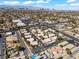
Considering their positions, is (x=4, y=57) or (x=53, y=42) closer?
(x=4, y=57)

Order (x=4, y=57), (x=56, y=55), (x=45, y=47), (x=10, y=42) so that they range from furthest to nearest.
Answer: (x=10, y=42)
(x=45, y=47)
(x=56, y=55)
(x=4, y=57)

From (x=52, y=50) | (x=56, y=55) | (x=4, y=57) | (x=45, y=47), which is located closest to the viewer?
(x=4, y=57)

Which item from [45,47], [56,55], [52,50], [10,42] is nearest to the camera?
[56,55]

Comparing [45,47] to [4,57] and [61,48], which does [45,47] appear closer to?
[61,48]

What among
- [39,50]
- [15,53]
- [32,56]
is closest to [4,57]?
[15,53]

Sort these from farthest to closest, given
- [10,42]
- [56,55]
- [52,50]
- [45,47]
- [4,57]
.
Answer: [10,42]
[45,47]
[52,50]
[56,55]
[4,57]

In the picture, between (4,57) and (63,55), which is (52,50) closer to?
(63,55)

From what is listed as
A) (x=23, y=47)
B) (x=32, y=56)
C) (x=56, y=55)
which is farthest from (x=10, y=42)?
(x=56, y=55)

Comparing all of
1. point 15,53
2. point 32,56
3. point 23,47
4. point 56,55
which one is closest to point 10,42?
point 23,47

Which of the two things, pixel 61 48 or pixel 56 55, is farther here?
pixel 61 48
